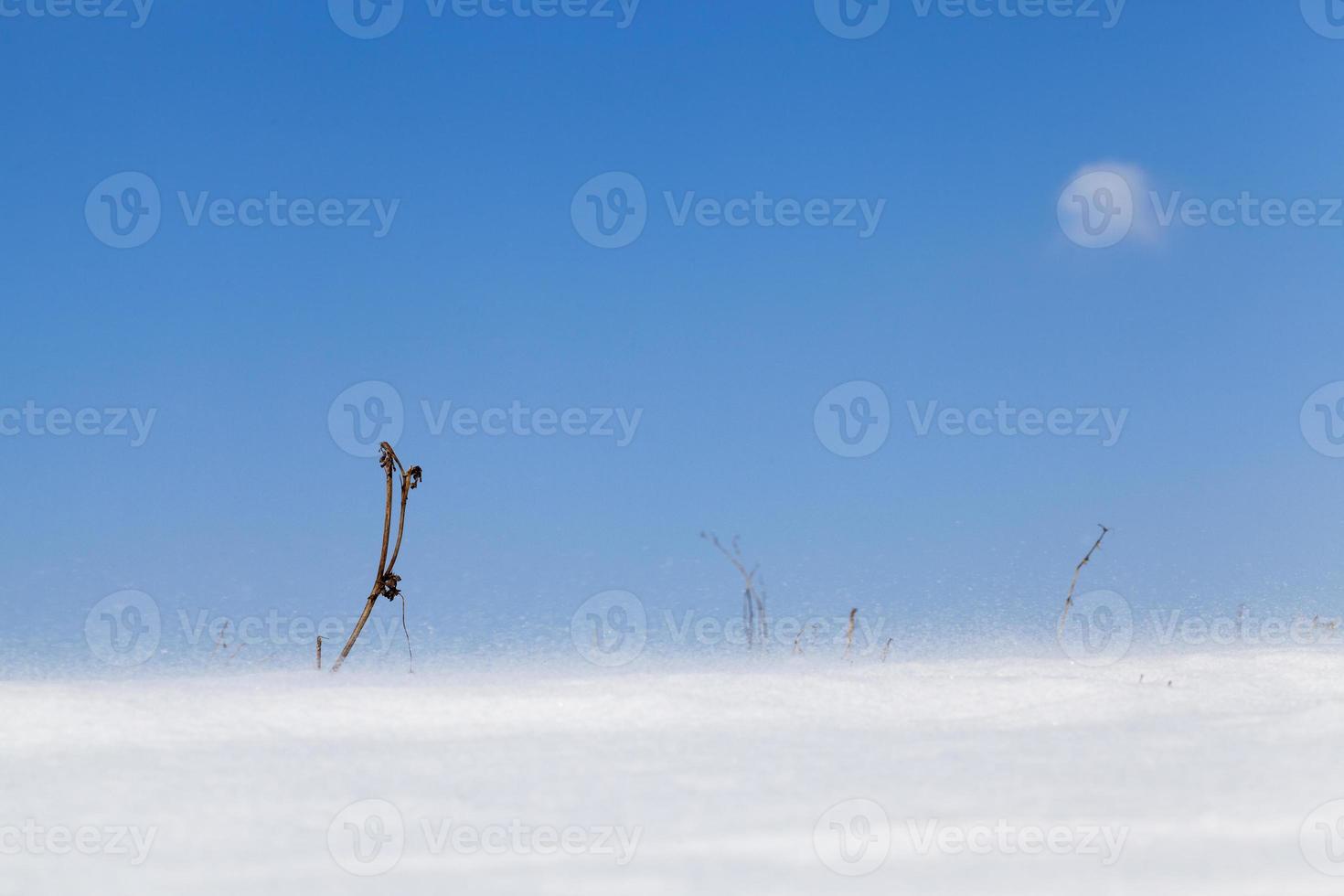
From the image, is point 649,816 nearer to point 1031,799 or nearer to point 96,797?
point 1031,799

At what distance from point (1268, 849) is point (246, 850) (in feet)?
6.17

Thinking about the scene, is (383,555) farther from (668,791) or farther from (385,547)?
(668,791)

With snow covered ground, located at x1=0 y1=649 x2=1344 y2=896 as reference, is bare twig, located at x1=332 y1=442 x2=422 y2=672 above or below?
above

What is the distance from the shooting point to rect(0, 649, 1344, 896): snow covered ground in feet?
7.43

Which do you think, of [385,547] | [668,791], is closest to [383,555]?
[385,547]

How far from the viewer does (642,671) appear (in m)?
3.95

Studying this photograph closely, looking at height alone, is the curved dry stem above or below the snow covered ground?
above

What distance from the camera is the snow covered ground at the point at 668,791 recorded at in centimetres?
226

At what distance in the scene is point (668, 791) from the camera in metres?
2.56

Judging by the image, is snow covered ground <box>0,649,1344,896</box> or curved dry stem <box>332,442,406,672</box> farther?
curved dry stem <box>332,442,406,672</box>

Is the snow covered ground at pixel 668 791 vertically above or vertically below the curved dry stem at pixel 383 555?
below

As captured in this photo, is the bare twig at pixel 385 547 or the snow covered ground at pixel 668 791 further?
the bare twig at pixel 385 547

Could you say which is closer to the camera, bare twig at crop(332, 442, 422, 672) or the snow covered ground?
the snow covered ground

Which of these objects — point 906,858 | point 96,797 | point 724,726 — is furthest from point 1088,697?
point 96,797
